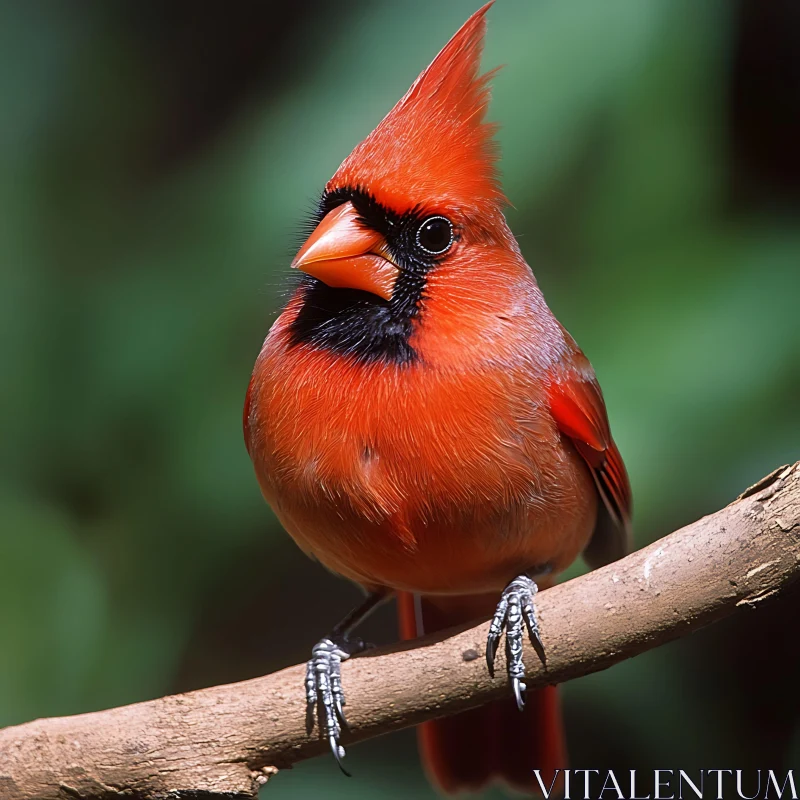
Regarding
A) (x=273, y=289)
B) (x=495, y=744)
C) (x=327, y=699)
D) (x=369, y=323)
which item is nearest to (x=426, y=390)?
(x=369, y=323)

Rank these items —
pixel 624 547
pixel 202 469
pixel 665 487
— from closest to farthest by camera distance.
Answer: pixel 624 547 < pixel 665 487 < pixel 202 469

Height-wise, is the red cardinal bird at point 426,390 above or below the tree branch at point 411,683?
above

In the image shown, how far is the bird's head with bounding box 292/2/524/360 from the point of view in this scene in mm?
1403

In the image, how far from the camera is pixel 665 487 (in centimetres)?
197

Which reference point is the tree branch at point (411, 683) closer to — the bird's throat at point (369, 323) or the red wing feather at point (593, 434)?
the red wing feather at point (593, 434)

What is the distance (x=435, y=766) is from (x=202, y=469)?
83 centimetres

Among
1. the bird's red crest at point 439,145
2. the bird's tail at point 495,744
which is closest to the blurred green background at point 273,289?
the bird's tail at point 495,744

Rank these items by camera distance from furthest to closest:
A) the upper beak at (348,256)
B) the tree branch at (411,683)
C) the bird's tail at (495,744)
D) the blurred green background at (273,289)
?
the blurred green background at (273,289) < the bird's tail at (495,744) < the upper beak at (348,256) < the tree branch at (411,683)

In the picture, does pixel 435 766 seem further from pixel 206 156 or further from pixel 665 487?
pixel 206 156

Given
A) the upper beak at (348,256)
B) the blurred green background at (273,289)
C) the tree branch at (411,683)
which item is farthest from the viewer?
the blurred green background at (273,289)

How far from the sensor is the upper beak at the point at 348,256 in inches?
54.2

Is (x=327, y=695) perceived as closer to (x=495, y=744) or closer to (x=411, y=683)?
(x=411, y=683)

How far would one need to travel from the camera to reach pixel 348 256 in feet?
4.53

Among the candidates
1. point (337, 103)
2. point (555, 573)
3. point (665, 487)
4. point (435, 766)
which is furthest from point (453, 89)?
point (435, 766)
